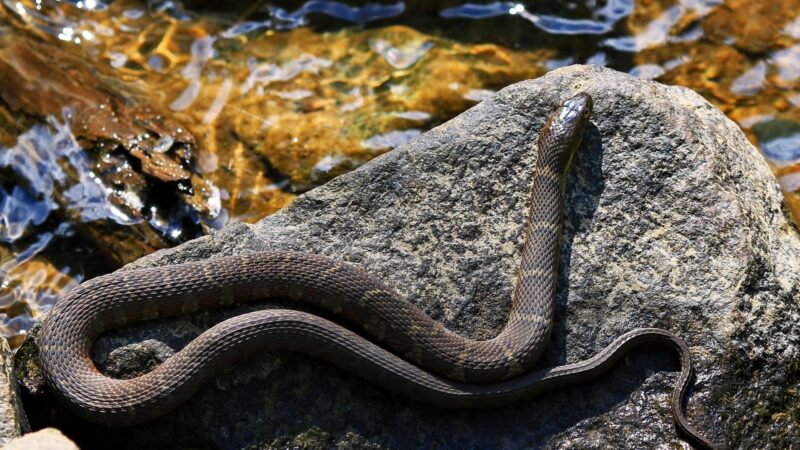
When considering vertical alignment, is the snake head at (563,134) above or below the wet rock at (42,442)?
above

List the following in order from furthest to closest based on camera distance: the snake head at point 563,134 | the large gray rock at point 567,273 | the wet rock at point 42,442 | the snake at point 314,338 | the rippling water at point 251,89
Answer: the rippling water at point 251,89, the snake head at point 563,134, the large gray rock at point 567,273, the snake at point 314,338, the wet rock at point 42,442

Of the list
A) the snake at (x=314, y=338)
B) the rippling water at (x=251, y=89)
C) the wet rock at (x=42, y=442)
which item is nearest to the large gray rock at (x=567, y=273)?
the snake at (x=314, y=338)

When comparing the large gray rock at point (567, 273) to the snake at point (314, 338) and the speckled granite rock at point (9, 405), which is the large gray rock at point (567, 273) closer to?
the snake at point (314, 338)

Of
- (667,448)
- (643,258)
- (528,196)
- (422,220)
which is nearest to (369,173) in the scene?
(422,220)

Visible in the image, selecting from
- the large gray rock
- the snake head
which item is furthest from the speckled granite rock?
the snake head

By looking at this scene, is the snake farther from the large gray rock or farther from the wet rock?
the wet rock

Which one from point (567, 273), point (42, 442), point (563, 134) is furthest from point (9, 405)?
point (563, 134)

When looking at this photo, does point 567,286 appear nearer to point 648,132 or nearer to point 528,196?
point 528,196

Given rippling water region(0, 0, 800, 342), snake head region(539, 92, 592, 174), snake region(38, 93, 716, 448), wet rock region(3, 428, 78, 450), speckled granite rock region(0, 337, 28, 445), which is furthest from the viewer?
rippling water region(0, 0, 800, 342)
